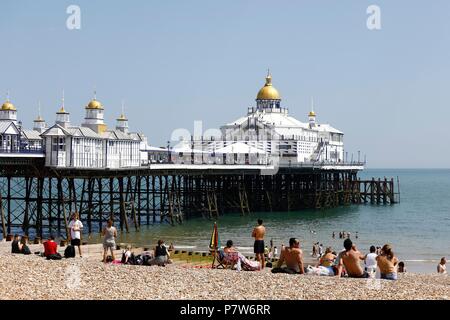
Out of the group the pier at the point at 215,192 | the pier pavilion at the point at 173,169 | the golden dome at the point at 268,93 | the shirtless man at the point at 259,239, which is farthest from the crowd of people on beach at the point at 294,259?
the golden dome at the point at 268,93

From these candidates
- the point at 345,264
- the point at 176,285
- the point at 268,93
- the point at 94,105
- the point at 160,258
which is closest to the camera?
the point at 176,285

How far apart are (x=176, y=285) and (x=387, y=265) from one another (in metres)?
4.89

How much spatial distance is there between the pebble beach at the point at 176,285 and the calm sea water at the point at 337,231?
53.7ft

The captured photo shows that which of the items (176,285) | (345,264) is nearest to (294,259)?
(345,264)

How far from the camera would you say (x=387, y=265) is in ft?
58.1

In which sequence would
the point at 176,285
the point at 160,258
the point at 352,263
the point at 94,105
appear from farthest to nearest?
the point at 94,105, the point at 160,258, the point at 352,263, the point at 176,285

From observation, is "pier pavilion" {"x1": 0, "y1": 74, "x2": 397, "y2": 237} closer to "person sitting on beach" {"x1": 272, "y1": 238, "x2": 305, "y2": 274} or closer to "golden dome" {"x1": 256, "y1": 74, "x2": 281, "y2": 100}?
"golden dome" {"x1": 256, "y1": 74, "x2": 281, "y2": 100}

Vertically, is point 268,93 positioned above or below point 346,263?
above

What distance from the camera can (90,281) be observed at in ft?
52.6

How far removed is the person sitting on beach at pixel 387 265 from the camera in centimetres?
1764

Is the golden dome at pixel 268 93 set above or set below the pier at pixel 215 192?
above

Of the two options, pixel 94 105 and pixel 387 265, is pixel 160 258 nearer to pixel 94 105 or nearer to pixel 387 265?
pixel 387 265

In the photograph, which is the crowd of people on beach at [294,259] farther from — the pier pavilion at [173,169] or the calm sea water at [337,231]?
the pier pavilion at [173,169]

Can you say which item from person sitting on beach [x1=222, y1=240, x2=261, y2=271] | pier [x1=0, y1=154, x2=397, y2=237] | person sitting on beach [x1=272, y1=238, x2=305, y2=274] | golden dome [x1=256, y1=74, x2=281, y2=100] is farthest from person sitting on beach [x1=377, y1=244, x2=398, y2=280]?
golden dome [x1=256, y1=74, x2=281, y2=100]
